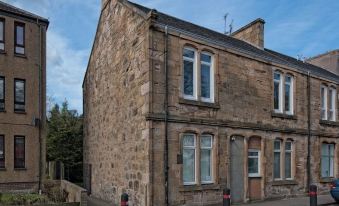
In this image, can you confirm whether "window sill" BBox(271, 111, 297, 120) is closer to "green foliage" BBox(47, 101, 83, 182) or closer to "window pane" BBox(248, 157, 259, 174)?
"window pane" BBox(248, 157, 259, 174)

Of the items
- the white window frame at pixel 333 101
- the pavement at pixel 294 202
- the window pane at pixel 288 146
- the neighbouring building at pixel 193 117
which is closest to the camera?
the neighbouring building at pixel 193 117

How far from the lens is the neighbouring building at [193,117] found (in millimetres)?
14484

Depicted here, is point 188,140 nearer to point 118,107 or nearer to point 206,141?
point 206,141

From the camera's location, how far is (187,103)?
15.2m

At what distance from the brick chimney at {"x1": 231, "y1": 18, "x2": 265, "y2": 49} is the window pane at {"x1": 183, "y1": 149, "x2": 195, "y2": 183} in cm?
985

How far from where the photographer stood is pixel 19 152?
20250mm

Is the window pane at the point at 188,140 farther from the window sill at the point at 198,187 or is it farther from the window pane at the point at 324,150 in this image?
the window pane at the point at 324,150

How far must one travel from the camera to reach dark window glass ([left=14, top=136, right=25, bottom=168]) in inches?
791

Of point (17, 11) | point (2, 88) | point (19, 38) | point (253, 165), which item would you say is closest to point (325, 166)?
point (253, 165)

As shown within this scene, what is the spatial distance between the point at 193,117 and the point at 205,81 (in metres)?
1.83

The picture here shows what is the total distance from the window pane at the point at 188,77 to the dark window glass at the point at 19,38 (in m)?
10.0

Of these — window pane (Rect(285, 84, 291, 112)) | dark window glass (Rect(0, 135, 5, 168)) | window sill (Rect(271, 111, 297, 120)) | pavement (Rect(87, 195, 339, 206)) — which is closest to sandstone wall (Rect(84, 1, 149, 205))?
pavement (Rect(87, 195, 339, 206))

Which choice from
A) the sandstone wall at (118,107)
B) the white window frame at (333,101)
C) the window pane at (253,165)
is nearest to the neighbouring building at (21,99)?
the sandstone wall at (118,107)

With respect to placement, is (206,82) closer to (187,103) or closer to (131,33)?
(187,103)
